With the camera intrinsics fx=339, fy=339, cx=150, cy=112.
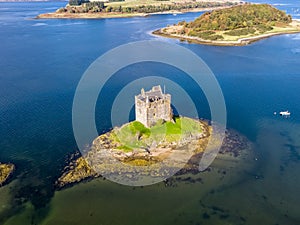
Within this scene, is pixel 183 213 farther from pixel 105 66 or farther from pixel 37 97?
pixel 105 66

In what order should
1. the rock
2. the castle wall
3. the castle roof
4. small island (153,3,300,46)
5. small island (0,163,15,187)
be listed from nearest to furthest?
the rock, small island (0,163,15,187), the castle wall, the castle roof, small island (153,3,300,46)

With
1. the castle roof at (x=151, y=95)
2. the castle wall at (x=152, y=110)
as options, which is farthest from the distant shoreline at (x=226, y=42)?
Result: the castle wall at (x=152, y=110)

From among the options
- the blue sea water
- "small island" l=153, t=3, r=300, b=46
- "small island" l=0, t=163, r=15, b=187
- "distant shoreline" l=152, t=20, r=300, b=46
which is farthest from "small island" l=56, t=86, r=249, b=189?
"small island" l=153, t=3, r=300, b=46

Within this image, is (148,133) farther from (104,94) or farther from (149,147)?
(104,94)

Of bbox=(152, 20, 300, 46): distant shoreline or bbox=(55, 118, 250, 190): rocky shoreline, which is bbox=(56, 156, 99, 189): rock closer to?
bbox=(55, 118, 250, 190): rocky shoreline

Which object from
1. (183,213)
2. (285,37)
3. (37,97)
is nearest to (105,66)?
(37,97)

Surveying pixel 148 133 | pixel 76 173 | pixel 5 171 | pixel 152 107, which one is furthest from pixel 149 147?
pixel 5 171

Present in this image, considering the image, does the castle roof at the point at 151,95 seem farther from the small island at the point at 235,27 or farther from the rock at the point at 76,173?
the small island at the point at 235,27

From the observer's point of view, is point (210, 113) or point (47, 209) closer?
point (47, 209)
